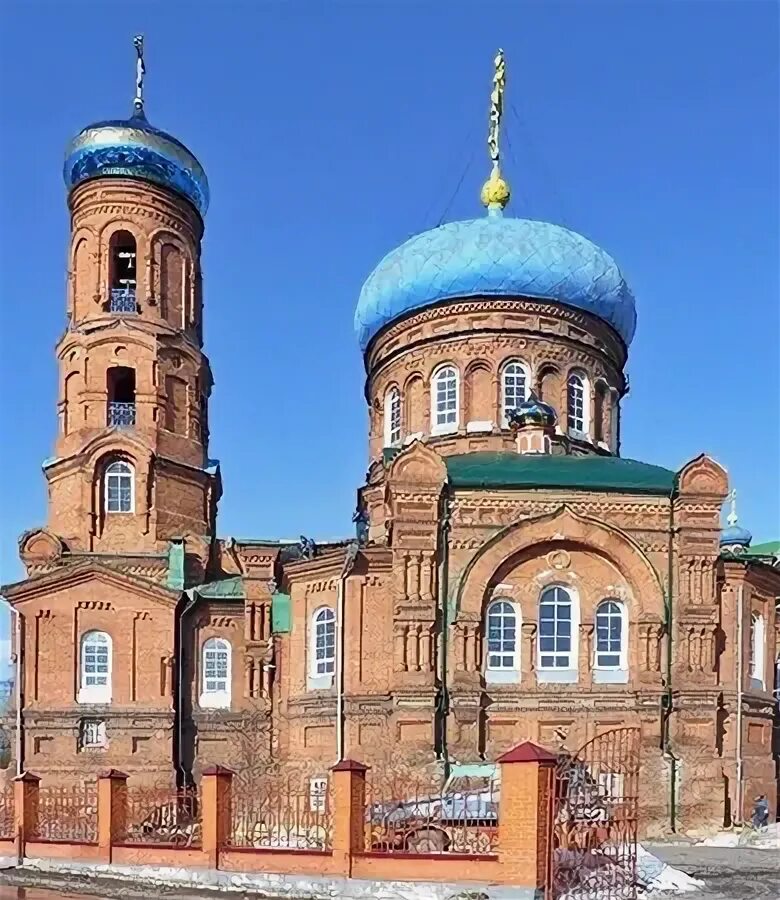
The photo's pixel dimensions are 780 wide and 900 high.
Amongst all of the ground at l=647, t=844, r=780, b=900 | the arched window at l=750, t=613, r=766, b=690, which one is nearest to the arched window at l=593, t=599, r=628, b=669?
the arched window at l=750, t=613, r=766, b=690

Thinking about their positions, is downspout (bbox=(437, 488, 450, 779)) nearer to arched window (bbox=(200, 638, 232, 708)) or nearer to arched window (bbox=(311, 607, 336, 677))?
arched window (bbox=(311, 607, 336, 677))

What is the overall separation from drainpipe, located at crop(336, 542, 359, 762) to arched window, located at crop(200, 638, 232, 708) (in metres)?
3.81

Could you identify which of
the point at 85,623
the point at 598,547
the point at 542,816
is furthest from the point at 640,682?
the point at 85,623

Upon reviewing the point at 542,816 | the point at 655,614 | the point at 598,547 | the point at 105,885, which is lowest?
the point at 105,885

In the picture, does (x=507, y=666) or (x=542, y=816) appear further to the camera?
(x=507, y=666)

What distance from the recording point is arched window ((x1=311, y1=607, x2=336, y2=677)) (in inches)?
755

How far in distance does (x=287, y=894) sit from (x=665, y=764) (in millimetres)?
8379

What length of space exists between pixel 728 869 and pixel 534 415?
10035 mm

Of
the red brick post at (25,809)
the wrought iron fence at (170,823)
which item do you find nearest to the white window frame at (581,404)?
the wrought iron fence at (170,823)

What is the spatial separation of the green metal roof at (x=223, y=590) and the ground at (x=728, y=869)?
9.31 m

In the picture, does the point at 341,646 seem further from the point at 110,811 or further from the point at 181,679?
the point at 110,811

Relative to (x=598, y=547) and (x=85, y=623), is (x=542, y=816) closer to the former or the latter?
(x=598, y=547)

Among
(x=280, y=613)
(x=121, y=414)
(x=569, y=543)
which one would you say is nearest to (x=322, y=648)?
(x=280, y=613)

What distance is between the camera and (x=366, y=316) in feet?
83.4
